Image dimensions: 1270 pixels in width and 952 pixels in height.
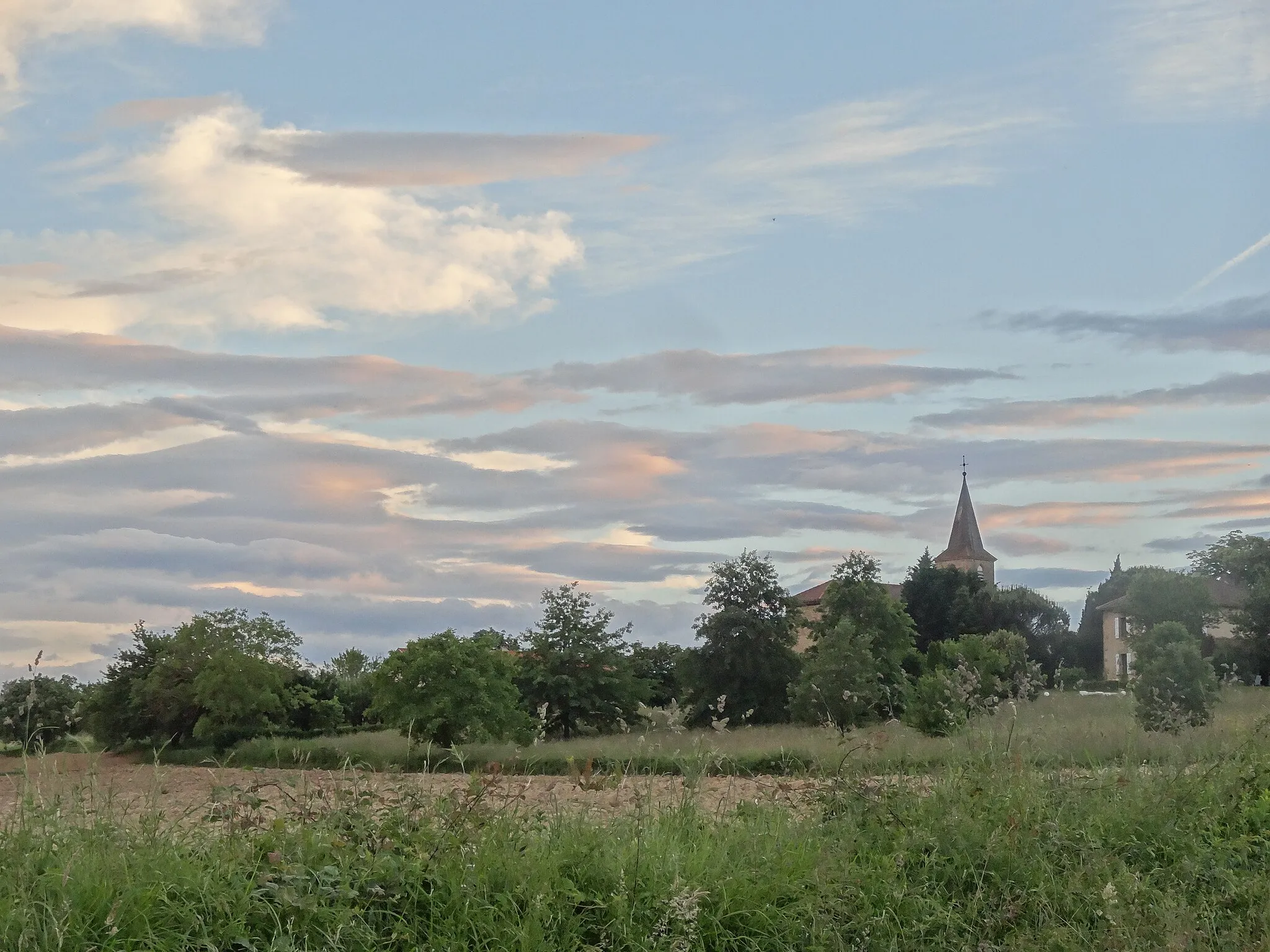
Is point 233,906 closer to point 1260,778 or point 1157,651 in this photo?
point 1260,778

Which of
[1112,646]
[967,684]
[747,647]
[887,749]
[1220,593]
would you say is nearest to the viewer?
[967,684]

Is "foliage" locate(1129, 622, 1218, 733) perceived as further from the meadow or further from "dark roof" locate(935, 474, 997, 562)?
"dark roof" locate(935, 474, 997, 562)

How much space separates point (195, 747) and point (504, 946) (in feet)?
53.4

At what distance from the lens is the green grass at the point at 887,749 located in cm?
688

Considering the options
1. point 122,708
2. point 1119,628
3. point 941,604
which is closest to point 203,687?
point 122,708

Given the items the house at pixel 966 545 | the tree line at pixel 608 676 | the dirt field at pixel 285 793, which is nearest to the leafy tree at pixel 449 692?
the tree line at pixel 608 676

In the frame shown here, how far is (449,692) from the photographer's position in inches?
677

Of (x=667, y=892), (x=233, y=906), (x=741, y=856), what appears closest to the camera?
(x=233, y=906)

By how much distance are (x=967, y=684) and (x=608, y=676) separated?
16086 mm

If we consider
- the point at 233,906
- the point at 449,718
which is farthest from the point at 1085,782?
the point at 449,718

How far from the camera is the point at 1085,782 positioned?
6.79m

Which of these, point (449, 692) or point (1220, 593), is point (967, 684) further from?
point (1220, 593)

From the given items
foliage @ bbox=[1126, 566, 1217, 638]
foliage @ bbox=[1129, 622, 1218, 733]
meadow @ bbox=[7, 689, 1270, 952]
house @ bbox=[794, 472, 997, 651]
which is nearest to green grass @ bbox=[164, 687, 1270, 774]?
meadow @ bbox=[7, 689, 1270, 952]

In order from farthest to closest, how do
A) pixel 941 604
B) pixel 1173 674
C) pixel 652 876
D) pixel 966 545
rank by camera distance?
pixel 966 545, pixel 941 604, pixel 1173 674, pixel 652 876
